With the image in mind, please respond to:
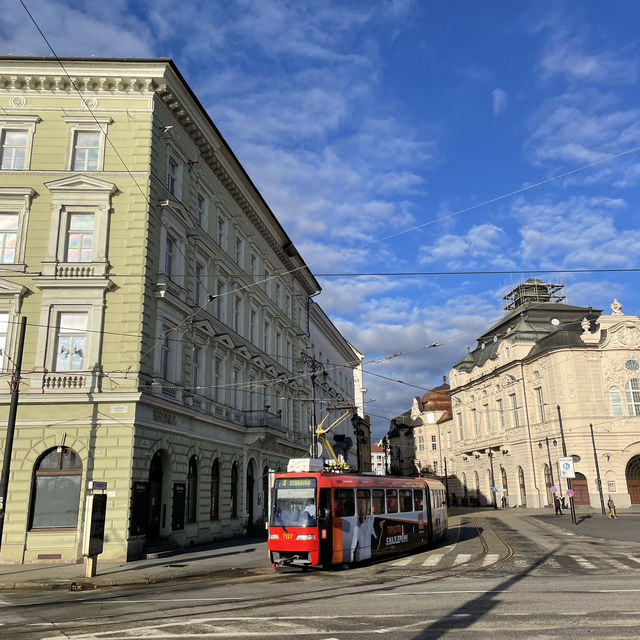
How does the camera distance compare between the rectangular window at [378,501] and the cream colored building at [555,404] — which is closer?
the rectangular window at [378,501]

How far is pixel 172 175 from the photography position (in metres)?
26.3

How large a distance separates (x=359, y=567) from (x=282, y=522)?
3.02 metres

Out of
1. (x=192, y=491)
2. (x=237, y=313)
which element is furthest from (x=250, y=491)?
(x=237, y=313)

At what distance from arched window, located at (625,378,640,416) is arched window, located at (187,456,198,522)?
4653 centimetres

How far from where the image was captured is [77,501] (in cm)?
2077

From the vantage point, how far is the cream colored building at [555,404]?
56531mm

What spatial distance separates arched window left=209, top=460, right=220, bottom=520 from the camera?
28.0 metres

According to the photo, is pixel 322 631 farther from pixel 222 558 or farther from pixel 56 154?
pixel 56 154

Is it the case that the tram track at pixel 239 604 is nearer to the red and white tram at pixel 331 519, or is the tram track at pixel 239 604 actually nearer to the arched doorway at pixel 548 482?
the red and white tram at pixel 331 519

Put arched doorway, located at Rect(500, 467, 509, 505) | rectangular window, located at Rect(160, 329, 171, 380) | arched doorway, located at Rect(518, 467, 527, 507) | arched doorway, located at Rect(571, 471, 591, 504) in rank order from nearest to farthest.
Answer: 1. rectangular window, located at Rect(160, 329, 171, 380)
2. arched doorway, located at Rect(571, 471, 591, 504)
3. arched doorway, located at Rect(518, 467, 527, 507)
4. arched doorway, located at Rect(500, 467, 509, 505)

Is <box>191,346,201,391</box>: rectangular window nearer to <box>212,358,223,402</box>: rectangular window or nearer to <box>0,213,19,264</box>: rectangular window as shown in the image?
<box>212,358,223,402</box>: rectangular window

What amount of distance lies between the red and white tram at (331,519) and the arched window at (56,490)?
24.0 ft

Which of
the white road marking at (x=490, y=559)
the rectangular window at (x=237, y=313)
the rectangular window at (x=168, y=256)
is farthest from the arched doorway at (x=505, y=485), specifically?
the rectangular window at (x=168, y=256)

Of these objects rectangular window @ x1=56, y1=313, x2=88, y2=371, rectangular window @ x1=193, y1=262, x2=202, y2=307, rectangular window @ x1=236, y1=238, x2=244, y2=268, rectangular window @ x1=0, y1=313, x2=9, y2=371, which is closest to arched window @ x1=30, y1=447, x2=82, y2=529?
rectangular window @ x1=56, y1=313, x2=88, y2=371
